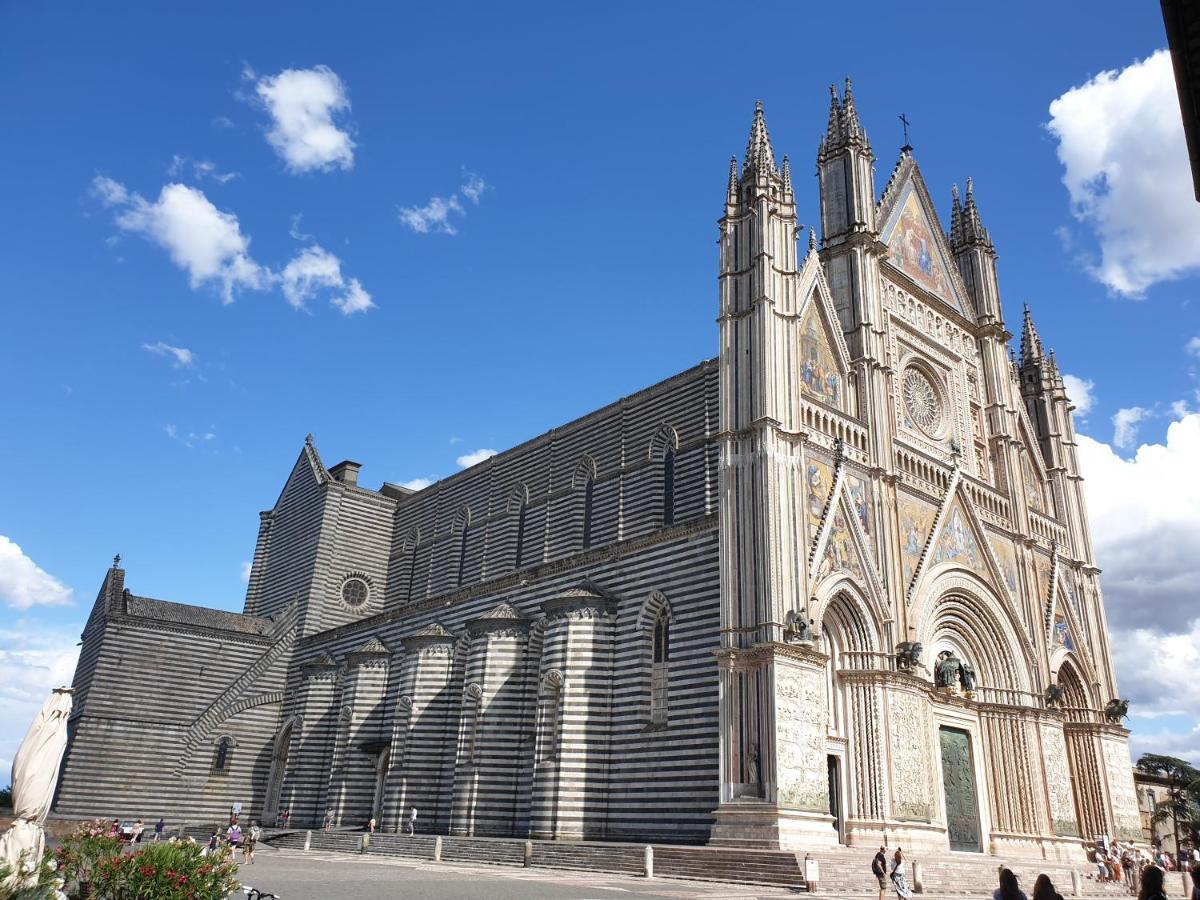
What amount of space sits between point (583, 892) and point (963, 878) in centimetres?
924

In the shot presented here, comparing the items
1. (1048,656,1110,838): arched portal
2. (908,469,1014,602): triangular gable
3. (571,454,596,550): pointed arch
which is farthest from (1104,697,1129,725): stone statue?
(571,454,596,550): pointed arch

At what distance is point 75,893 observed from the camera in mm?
8641

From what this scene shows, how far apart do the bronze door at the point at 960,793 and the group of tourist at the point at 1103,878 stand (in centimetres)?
313

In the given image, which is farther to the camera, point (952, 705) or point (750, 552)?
point (952, 705)

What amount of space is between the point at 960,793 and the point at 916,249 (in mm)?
15621

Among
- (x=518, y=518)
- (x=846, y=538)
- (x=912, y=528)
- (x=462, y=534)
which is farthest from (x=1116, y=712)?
(x=462, y=534)

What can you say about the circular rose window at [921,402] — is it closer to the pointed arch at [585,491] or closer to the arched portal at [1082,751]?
the arched portal at [1082,751]

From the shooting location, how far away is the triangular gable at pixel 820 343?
23234mm

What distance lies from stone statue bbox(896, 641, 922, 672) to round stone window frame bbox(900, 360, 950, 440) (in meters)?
7.08

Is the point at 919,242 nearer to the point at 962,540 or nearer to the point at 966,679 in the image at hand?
the point at 962,540

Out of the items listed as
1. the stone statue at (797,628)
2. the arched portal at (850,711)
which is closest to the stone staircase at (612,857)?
the arched portal at (850,711)

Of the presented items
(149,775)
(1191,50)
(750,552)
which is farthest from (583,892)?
(149,775)

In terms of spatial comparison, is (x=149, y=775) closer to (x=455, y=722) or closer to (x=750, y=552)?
(x=455, y=722)

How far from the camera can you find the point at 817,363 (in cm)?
2361
